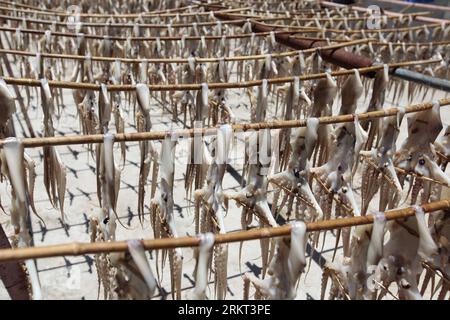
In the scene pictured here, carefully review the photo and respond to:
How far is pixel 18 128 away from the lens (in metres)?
9.95

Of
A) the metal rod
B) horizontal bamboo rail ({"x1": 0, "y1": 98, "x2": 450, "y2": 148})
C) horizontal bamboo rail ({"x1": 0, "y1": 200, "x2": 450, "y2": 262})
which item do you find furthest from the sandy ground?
the metal rod

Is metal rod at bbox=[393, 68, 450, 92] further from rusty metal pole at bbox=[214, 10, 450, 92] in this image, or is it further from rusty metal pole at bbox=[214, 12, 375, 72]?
rusty metal pole at bbox=[214, 12, 375, 72]

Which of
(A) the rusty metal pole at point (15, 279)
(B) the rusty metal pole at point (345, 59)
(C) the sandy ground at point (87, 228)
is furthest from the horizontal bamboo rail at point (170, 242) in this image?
(B) the rusty metal pole at point (345, 59)

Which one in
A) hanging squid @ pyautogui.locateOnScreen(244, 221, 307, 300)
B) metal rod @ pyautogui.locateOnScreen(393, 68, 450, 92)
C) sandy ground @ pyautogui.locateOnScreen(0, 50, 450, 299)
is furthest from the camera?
sandy ground @ pyautogui.locateOnScreen(0, 50, 450, 299)

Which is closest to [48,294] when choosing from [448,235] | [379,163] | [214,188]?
[214,188]

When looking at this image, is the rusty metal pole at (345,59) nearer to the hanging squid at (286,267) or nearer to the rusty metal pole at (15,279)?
the hanging squid at (286,267)

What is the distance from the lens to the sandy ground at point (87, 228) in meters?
5.93

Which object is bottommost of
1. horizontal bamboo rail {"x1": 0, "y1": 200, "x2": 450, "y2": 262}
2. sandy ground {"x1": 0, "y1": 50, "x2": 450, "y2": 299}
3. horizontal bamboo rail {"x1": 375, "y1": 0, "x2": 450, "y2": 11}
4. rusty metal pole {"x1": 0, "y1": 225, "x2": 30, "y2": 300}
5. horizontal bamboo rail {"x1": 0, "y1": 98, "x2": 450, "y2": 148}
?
sandy ground {"x1": 0, "y1": 50, "x2": 450, "y2": 299}

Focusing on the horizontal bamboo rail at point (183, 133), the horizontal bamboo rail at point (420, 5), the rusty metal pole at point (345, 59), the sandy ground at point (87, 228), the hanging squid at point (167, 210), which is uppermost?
the horizontal bamboo rail at point (420, 5)

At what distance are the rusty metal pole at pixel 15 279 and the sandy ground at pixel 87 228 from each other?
1.33 m

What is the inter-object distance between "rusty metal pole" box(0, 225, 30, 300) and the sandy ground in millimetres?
1331

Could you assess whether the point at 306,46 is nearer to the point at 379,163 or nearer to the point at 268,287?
the point at 379,163

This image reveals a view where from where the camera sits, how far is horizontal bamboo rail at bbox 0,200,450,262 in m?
2.17

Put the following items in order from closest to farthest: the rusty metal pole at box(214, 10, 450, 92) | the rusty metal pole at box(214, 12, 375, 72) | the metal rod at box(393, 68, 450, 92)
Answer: the metal rod at box(393, 68, 450, 92) → the rusty metal pole at box(214, 10, 450, 92) → the rusty metal pole at box(214, 12, 375, 72)
